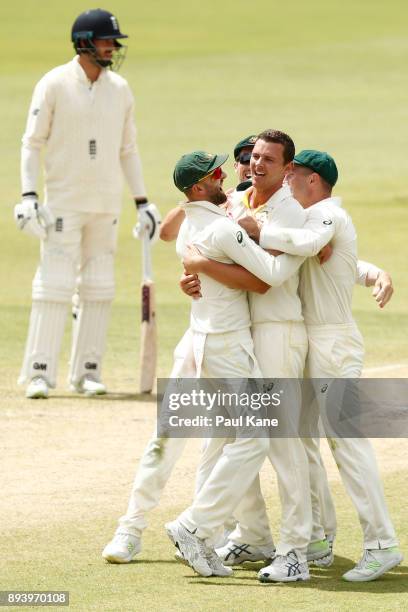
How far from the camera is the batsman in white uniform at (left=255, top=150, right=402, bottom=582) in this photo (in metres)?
5.64

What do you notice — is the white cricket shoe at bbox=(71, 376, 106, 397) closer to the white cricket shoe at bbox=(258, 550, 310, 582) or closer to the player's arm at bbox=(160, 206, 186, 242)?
the player's arm at bbox=(160, 206, 186, 242)

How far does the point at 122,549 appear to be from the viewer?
19.2 feet

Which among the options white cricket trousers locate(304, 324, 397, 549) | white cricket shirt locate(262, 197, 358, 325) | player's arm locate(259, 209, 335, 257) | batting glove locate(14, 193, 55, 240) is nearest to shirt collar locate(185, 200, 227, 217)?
player's arm locate(259, 209, 335, 257)

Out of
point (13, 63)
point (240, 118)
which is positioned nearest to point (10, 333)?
point (240, 118)

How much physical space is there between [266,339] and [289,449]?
0.42m

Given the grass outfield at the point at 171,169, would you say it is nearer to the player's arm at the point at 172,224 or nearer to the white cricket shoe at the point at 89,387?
the white cricket shoe at the point at 89,387

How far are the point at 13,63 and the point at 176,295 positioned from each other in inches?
822

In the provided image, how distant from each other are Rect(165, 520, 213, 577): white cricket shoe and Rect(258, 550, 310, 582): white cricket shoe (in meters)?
0.22

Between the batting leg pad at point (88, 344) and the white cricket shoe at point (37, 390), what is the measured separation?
1.11 feet

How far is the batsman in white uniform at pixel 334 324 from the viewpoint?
5.64 metres

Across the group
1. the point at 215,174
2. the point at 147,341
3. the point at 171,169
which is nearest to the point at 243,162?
the point at 215,174

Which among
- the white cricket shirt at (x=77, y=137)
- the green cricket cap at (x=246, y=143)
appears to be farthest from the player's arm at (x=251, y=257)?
the white cricket shirt at (x=77, y=137)

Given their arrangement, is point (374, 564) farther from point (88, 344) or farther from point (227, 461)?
point (88, 344)

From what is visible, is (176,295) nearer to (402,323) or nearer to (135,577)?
(402,323)
